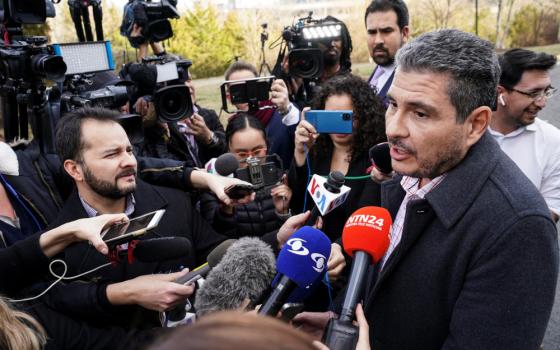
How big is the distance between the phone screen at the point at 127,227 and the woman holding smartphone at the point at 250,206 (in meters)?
0.75

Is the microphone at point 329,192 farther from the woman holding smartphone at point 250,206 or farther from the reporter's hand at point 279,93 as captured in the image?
the reporter's hand at point 279,93

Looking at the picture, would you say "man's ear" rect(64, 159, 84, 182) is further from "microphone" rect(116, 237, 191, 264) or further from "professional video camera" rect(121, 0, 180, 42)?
"professional video camera" rect(121, 0, 180, 42)

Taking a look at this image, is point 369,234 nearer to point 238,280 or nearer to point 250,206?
point 238,280

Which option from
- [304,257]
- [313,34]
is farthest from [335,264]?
[313,34]

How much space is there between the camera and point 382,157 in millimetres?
1860

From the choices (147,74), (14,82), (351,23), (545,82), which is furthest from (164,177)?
(351,23)

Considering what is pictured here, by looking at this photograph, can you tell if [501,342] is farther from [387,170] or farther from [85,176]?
[85,176]

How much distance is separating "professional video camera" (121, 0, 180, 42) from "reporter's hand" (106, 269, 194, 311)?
87.4 inches

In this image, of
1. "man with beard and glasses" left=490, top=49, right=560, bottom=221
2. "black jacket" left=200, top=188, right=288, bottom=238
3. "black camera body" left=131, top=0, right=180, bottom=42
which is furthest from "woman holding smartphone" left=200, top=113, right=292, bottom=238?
"man with beard and glasses" left=490, top=49, right=560, bottom=221

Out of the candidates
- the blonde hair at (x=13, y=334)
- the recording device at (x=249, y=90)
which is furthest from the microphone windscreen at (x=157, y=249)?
the recording device at (x=249, y=90)

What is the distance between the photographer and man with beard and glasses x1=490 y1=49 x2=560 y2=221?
238 centimetres

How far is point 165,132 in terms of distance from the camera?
3.00 metres

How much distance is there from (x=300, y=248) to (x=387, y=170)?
75cm

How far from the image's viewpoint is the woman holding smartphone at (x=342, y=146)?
7.54 feet
